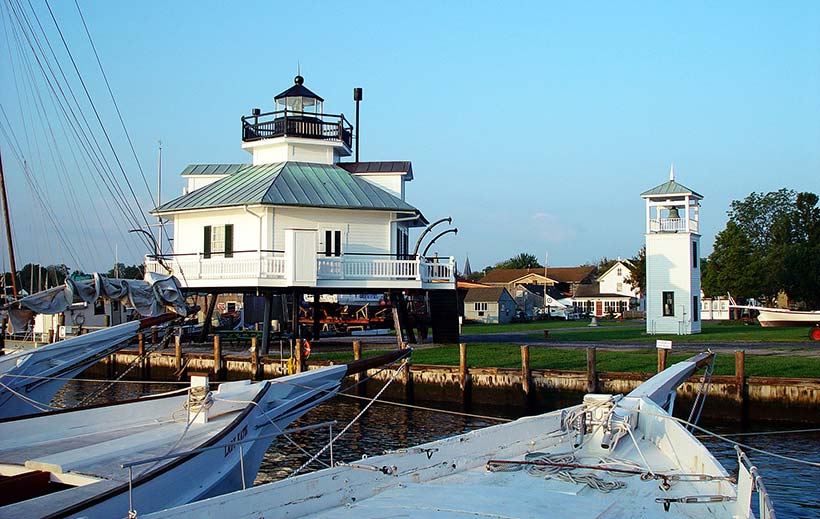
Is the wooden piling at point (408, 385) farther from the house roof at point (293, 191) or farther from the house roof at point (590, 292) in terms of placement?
the house roof at point (590, 292)

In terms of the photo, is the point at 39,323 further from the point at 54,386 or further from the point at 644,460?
the point at 644,460

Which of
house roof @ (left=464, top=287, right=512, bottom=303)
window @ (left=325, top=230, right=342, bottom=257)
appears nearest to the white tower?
window @ (left=325, top=230, right=342, bottom=257)

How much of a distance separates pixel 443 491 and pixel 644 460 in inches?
109

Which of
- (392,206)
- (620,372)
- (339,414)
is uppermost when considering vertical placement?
(392,206)

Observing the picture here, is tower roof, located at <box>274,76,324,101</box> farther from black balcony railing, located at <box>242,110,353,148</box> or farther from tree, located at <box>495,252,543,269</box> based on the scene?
tree, located at <box>495,252,543,269</box>

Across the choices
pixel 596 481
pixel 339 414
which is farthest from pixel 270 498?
pixel 339 414

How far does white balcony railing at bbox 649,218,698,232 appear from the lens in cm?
Answer: 4441

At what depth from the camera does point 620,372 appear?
2344 centimetres

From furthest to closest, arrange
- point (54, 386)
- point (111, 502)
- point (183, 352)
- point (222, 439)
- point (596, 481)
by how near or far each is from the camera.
A: point (183, 352)
point (54, 386)
point (222, 439)
point (596, 481)
point (111, 502)

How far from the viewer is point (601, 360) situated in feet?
89.5

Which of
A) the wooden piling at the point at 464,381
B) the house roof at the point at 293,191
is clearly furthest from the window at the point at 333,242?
the wooden piling at the point at 464,381

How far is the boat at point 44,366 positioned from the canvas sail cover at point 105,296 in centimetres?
165

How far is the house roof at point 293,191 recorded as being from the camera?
1293 inches

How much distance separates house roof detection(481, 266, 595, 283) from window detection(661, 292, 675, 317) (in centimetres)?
6334
